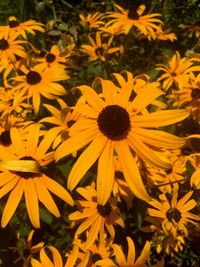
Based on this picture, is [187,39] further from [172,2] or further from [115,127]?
[115,127]

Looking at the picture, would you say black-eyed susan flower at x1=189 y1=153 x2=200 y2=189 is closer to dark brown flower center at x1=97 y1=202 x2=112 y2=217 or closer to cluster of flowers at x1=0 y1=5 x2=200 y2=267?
cluster of flowers at x1=0 y1=5 x2=200 y2=267

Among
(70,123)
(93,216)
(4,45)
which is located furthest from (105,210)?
(4,45)

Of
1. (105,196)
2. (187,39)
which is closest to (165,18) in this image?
(187,39)

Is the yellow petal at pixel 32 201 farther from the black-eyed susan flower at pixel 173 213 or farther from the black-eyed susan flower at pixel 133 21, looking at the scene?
the black-eyed susan flower at pixel 133 21

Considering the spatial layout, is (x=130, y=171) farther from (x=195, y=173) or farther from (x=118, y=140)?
(x=195, y=173)

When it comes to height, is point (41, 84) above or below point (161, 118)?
above

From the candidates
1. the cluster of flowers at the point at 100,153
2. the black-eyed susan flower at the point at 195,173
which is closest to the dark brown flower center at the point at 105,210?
the cluster of flowers at the point at 100,153
